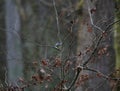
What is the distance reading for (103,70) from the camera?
9.19 meters

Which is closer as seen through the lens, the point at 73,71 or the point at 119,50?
the point at 73,71

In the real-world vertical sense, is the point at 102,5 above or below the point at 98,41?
above

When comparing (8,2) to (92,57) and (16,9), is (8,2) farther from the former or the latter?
(92,57)

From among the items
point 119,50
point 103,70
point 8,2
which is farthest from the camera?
point 8,2

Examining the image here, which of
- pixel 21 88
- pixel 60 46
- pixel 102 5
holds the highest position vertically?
pixel 102 5

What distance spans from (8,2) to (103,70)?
38.7 ft

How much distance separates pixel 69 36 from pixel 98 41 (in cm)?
70

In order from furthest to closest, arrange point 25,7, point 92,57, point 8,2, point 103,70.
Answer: point 25,7, point 8,2, point 103,70, point 92,57

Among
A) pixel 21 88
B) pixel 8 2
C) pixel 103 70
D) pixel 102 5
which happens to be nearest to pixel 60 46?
pixel 21 88

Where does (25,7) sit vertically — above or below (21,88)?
above

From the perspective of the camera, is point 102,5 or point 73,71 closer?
point 73,71

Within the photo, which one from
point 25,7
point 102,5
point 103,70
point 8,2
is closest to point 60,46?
point 103,70

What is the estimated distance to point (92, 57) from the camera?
730cm

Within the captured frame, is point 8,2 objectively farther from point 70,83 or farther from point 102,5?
point 70,83
